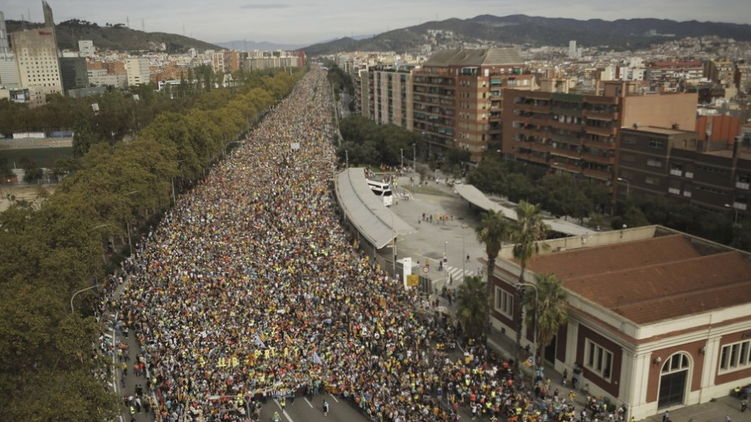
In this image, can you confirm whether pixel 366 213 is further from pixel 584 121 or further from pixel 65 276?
pixel 584 121

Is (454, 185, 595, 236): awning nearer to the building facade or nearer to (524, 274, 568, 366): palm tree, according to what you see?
the building facade

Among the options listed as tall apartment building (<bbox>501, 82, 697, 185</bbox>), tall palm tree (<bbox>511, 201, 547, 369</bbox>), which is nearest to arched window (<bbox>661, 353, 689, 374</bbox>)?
tall palm tree (<bbox>511, 201, 547, 369</bbox>)

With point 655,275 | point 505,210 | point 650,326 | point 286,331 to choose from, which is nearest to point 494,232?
point 650,326

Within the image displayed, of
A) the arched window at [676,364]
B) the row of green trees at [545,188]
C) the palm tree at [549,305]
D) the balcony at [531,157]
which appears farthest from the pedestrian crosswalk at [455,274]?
the balcony at [531,157]

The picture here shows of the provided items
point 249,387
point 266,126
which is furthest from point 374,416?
point 266,126

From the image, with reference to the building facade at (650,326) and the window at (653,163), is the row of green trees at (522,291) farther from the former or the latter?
the window at (653,163)
